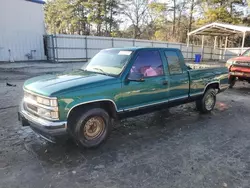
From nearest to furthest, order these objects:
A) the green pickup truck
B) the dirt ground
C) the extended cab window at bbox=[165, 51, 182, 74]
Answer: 1. the dirt ground
2. the green pickup truck
3. the extended cab window at bbox=[165, 51, 182, 74]

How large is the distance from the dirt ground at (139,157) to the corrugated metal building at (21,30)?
13550 mm

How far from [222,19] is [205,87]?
28.2 m

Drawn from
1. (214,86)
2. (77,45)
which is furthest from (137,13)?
(214,86)

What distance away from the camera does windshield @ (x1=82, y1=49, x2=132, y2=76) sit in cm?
384

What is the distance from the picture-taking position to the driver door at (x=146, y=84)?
3766 mm

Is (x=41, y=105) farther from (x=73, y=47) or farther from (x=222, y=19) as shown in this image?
(x=222, y=19)

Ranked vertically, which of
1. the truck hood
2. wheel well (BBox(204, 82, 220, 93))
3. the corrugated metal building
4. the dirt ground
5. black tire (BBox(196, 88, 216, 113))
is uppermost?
the corrugated metal building

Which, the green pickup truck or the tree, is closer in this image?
the green pickup truck

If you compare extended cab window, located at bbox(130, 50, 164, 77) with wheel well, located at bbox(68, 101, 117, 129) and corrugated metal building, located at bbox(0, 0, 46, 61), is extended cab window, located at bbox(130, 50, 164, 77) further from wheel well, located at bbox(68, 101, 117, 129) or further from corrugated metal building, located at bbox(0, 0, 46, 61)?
corrugated metal building, located at bbox(0, 0, 46, 61)

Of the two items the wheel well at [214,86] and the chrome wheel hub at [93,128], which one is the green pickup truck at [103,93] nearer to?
the chrome wheel hub at [93,128]

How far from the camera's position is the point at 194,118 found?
17.7 feet

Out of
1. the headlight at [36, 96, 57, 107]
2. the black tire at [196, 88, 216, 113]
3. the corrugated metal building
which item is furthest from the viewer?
the corrugated metal building

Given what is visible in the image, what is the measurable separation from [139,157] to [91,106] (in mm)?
1181

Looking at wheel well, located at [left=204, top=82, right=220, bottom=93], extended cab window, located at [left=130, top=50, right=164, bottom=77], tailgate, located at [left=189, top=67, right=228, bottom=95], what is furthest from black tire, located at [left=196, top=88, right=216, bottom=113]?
extended cab window, located at [left=130, top=50, right=164, bottom=77]
